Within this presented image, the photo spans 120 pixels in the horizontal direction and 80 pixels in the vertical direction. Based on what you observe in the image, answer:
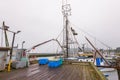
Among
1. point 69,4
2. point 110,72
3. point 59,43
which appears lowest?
point 110,72

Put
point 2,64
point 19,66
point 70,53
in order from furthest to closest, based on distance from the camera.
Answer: point 70,53
point 19,66
point 2,64

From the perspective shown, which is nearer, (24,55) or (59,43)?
(24,55)

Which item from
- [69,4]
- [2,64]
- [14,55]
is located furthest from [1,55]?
[69,4]

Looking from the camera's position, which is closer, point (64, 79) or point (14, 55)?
point (64, 79)

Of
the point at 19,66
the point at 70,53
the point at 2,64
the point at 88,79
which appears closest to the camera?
the point at 88,79

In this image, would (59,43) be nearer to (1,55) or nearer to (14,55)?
(14,55)

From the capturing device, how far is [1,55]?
11.4m

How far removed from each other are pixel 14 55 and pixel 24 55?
1.16 m

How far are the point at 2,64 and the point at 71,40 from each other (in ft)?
59.8

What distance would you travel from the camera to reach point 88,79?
25.8 ft

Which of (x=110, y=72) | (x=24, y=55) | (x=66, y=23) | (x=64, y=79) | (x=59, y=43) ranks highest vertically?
(x=66, y=23)

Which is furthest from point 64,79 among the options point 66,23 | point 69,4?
point 69,4

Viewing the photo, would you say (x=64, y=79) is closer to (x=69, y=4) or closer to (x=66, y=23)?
(x=66, y=23)

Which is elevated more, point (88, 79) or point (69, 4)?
point (69, 4)
